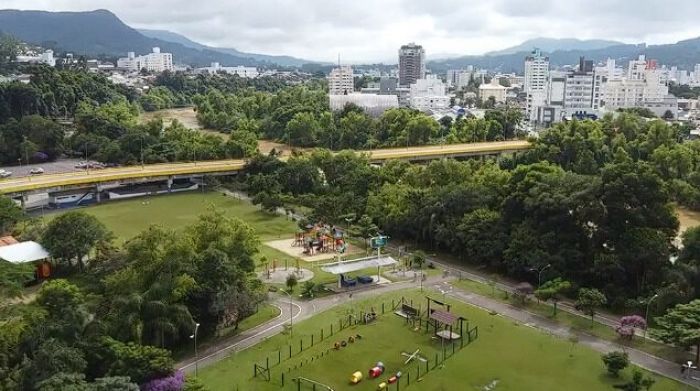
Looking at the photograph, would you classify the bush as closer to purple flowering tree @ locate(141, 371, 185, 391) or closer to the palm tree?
purple flowering tree @ locate(141, 371, 185, 391)

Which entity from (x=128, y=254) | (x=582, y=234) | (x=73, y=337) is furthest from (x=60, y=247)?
(x=582, y=234)

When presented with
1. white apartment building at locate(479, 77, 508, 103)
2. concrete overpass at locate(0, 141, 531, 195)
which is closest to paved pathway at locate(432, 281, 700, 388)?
concrete overpass at locate(0, 141, 531, 195)

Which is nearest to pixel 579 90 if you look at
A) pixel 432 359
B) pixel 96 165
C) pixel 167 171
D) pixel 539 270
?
pixel 167 171

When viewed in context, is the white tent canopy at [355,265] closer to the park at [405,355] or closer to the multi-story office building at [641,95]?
the park at [405,355]

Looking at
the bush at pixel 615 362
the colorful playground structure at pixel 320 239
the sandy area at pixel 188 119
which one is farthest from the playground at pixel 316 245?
the sandy area at pixel 188 119

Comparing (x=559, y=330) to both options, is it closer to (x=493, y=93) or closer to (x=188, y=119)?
(x=188, y=119)

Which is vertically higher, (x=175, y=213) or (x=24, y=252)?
(x=24, y=252)
